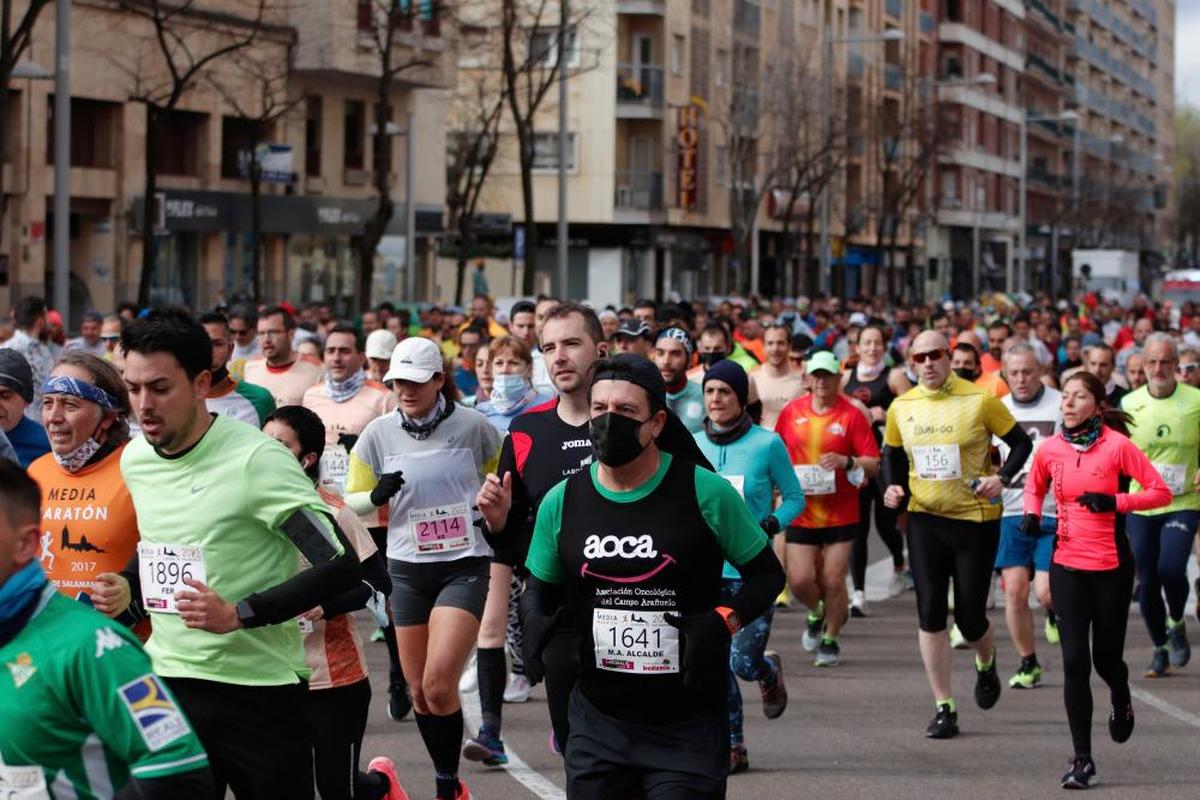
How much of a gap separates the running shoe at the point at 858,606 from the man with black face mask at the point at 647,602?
8.99m

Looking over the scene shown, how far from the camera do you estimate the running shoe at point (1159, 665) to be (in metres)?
12.4

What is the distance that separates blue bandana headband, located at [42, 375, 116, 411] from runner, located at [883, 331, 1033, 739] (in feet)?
16.3

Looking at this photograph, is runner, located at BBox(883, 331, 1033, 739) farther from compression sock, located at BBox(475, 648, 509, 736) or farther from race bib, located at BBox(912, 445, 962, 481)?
compression sock, located at BBox(475, 648, 509, 736)

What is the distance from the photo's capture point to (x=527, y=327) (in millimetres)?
16156

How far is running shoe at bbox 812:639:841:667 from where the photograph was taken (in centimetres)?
1267

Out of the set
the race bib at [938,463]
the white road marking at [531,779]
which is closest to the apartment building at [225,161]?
the race bib at [938,463]

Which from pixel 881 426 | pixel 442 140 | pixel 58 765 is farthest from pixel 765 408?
pixel 442 140

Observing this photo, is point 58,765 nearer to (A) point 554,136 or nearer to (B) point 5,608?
(B) point 5,608

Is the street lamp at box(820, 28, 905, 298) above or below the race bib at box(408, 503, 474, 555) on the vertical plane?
above

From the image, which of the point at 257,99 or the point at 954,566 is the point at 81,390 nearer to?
the point at 954,566

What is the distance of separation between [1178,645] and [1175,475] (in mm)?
1000

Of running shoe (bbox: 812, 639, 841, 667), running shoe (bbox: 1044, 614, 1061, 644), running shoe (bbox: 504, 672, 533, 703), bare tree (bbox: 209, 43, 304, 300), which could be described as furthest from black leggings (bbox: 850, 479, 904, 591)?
bare tree (bbox: 209, 43, 304, 300)

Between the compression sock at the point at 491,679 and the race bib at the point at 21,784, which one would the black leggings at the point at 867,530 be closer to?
the compression sock at the point at 491,679

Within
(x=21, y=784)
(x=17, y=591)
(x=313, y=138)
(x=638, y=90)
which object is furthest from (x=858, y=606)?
(x=638, y=90)
